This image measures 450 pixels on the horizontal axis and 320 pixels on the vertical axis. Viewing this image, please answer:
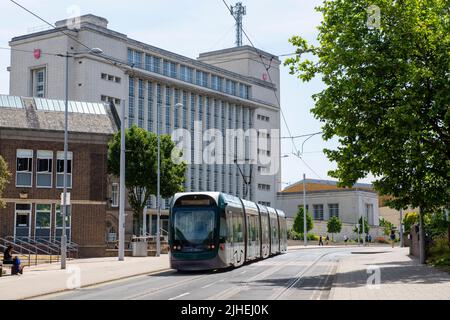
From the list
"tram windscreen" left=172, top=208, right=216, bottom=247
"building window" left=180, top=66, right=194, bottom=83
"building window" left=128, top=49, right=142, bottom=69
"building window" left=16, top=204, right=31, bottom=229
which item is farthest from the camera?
"building window" left=180, top=66, right=194, bottom=83

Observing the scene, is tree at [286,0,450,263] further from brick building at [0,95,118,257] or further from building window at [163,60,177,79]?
building window at [163,60,177,79]

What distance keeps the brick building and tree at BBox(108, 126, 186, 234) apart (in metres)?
11.1

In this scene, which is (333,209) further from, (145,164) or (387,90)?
(387,90)

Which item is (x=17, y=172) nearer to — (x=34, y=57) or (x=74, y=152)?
(x=74, y=152)

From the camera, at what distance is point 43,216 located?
4256 centimetres

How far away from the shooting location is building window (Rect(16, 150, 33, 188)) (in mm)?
42094

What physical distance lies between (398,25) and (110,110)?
1088 inches

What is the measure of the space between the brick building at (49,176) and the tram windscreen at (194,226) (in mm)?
17617

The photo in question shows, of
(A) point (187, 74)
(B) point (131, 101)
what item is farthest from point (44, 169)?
(A) point (187, 74)

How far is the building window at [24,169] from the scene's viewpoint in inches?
1657

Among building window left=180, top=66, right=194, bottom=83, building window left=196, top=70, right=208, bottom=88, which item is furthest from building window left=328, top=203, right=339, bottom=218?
building window left=180, top=66, right=194, bottom=83

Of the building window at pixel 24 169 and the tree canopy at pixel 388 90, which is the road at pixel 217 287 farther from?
the building window at pixel 24 169

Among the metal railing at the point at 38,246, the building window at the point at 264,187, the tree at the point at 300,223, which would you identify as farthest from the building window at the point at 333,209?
the metal railing at the point at 38,246
